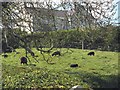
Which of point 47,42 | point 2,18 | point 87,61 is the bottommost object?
point 87,61

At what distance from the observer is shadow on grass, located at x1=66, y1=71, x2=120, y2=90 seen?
15.8ft

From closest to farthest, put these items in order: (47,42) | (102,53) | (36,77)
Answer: (36,77) < (47,42) < (102,53)

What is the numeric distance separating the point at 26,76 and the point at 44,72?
38cm

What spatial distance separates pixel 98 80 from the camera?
496 cm

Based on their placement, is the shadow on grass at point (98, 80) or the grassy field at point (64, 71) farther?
the shadow on grass at point (98, 80)

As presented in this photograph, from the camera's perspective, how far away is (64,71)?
5.41 metres

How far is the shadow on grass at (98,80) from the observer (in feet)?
15.8

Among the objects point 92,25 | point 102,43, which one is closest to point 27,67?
point 92,25

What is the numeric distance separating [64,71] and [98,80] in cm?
74

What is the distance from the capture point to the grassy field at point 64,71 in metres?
4.57

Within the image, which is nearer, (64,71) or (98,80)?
(98,80)

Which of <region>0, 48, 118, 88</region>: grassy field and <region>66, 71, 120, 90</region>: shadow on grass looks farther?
<region>66, 71, 120, 90</region>: shadow on grass

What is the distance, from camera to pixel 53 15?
188 inches

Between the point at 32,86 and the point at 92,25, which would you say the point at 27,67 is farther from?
the point at 92,25
